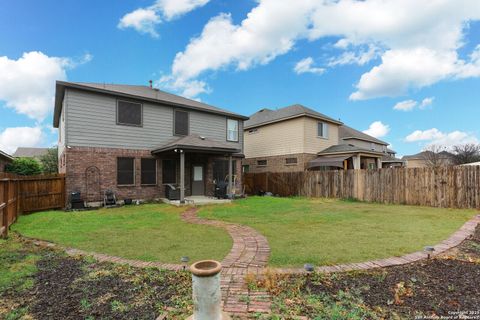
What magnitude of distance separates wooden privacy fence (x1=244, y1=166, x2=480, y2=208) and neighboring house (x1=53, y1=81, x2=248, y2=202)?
511 centimetres

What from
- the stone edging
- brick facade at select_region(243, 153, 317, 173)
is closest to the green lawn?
the stone edging

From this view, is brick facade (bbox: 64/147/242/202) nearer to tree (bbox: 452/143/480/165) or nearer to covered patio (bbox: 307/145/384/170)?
covered patio (bbox: 307/145/384/170)

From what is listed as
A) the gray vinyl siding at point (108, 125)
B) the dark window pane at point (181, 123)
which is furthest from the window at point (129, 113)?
the dark window pane at point (181, 123)

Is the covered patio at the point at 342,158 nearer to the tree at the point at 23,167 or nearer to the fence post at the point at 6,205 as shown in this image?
the fence post at the point at 6,205

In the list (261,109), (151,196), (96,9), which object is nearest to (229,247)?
(151,196)

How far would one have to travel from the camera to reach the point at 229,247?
5.13 meters

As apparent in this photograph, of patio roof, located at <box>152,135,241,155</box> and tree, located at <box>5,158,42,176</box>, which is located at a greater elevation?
patio roof, located at <box>152,135,241,155</box>

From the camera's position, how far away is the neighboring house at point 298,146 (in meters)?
18.5

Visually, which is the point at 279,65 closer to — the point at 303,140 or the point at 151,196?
the point at 303,140

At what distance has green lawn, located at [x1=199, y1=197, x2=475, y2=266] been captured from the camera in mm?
4473

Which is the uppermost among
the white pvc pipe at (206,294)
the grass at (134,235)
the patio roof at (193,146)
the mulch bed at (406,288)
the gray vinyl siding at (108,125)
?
the gray vinyl siding at (108,125)

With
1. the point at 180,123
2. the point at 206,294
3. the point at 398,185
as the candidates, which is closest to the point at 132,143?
the point at 180,123

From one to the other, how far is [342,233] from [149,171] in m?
10.3

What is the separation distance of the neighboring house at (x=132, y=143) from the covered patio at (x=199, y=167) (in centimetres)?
5
